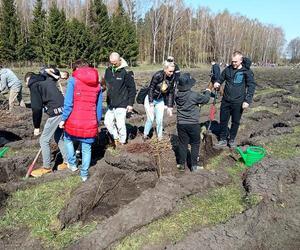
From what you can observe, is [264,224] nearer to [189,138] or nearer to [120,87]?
[189,138]

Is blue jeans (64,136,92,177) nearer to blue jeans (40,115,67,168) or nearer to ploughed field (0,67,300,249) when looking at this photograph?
ploughed field (0,67,300,249)

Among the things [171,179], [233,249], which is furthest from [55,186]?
[233,249]

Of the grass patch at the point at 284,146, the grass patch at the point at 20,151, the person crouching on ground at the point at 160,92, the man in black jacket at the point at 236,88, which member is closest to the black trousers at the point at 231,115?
the man in black jacket at the point at 236,88

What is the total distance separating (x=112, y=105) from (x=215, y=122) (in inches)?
175

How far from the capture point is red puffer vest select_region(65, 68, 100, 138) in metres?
5.18

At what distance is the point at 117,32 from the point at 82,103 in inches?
1630

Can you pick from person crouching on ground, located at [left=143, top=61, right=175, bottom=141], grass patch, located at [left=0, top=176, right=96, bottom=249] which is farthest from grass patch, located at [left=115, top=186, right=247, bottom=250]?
person crouching on ground, located at [left=143, top=61, right=175, bottom=141]

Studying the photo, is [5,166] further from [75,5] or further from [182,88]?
[75,5]

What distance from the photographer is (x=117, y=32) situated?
44.9 meters

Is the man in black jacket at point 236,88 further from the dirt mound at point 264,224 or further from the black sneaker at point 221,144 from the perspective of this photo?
the dirt mound at point 264,224

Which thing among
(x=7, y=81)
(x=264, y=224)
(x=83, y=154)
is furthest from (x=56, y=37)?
(x=264, y=224)

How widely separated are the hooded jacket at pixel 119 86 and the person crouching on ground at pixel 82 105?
4.16 ft

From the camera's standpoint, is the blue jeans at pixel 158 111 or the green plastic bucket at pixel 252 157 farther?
the blue jeans at pixel 158 111

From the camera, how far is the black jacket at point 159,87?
670 cm
